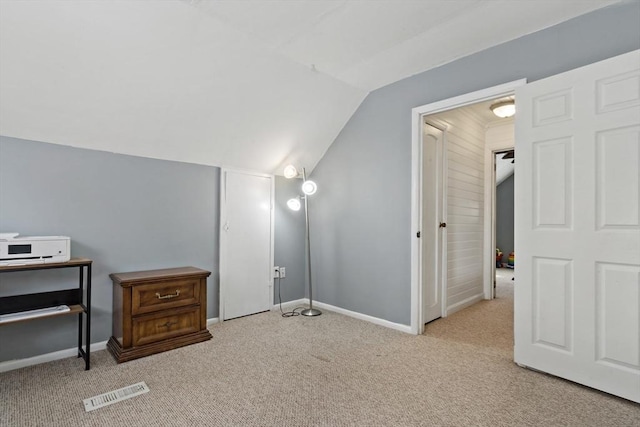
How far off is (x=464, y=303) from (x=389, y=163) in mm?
2033

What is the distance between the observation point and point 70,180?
8.18ft

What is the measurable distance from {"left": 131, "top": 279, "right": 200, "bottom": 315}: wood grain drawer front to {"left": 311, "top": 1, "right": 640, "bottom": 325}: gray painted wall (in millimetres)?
1573

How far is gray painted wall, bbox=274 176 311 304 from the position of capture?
3877mm

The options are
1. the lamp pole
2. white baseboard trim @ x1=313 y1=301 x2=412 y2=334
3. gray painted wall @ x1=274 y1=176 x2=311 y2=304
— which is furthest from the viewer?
gray painted wall @ x1=274 y1=176 x2=311 y2=304

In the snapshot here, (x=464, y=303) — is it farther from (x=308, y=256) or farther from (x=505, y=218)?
(x=505, y=218)

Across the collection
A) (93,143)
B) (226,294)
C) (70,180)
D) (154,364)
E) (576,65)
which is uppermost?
(576,65)

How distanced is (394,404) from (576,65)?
2.42 m

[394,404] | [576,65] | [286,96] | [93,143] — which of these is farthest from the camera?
[286,96]

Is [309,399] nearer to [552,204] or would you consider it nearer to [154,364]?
[154,364]

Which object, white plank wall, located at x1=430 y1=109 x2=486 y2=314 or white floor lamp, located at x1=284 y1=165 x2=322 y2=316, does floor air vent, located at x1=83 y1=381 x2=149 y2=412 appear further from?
white plank wall, located at x1=430 y1=109 x2=486 y2=314

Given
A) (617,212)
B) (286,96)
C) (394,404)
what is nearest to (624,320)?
(617,212)

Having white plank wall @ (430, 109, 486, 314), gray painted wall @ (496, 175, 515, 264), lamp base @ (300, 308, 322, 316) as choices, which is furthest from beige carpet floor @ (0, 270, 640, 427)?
gray painted wall @ (496, 175, 515, 264)

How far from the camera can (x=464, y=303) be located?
13.0ft

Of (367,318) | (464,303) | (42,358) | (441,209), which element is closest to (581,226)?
(441,209)
